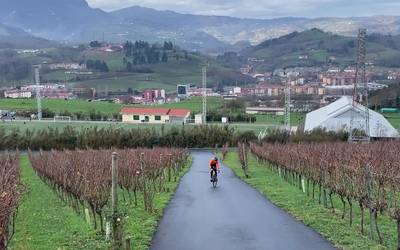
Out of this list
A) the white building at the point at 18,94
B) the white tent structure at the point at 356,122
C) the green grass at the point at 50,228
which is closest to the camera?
the green grass at the point at 50,228

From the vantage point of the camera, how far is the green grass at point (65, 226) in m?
15.0

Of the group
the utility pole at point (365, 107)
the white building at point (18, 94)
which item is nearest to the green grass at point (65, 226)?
the utility pole at point (365, 107)

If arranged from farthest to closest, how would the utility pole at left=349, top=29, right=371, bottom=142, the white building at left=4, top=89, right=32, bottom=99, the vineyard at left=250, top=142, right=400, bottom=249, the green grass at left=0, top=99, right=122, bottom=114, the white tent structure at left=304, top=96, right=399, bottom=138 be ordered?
the white building at left=4, top=89, right=32, bottom=99 < the green grass at left=0, top=99, right=122, bottom=114 < the white tent structure at left=304, top=96, right=399, bottom=138 < the utility pole at left=349, top=29, right=371, bottom=142 < the vineyard at left=250, top=142, right=400, bottom=249

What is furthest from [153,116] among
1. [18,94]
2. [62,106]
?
[18,94]

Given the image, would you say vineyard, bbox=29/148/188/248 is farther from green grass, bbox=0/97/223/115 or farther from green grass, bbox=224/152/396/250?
green grass, bbox=0/97/223/115

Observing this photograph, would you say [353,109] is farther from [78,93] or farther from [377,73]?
[377,73]

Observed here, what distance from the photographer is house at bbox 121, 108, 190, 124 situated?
92.2 meters

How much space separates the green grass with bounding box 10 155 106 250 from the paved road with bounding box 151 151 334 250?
1.88 meters

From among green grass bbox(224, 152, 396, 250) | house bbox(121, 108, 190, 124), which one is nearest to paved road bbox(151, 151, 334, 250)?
green grass bbox(224, 152, 396, 250)

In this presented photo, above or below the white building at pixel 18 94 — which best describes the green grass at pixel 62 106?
below

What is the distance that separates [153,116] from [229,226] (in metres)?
76.9

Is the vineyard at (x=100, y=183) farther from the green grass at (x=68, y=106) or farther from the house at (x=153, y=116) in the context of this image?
the green grass at (x=68, y=106)

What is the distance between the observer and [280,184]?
1216 inches

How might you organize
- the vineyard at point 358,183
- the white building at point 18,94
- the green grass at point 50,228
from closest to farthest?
the green grass at point 50,228 → the vineyard at point 358,183 → the white building at point 18,94
